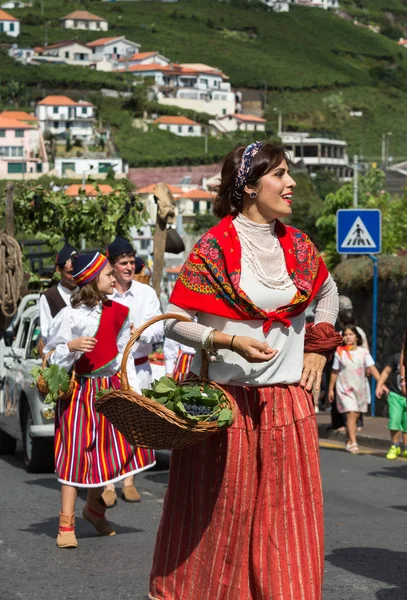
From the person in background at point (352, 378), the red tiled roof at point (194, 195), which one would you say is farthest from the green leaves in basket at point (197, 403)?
the red tiled roof at point (194, 195)

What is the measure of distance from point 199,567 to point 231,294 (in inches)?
40.4

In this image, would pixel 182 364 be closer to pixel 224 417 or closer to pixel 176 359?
pixel 176 359

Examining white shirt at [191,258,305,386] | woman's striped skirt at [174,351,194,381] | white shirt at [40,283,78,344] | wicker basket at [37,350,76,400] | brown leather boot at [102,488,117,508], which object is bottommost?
brown leather boot at [102,488,117,508]

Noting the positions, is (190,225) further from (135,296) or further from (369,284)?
(135,296)

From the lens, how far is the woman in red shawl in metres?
5.22

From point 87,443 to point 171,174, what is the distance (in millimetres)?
164814

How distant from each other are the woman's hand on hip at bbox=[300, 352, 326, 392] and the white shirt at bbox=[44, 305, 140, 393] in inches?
128

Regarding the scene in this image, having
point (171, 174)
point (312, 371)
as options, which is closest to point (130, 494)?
point (312, 371)

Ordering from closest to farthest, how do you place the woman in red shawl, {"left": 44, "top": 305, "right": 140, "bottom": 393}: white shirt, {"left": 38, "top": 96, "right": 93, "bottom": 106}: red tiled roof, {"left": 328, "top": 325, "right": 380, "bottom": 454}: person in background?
1. the woman in red shawl
2. {"left": 44, "top": 305, "right": 140, "bottom": 393}: white shirt
3. {"left": 328, "top": 325, "right": 380, "bottom": 454}: person in background
4. {"left": 38, "top": 96, "right": 93, "bottom": 106}: red tiled roof

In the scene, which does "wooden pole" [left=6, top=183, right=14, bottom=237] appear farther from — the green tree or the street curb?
the street curb

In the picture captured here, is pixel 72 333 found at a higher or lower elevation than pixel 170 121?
lower

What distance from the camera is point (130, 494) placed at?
10.8 metres

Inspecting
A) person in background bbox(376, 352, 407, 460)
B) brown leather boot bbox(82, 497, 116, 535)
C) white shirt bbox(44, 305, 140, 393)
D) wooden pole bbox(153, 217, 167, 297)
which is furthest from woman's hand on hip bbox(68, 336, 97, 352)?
wooden pole bbox(153, 217, 167, 297)

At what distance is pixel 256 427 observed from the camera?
17.5ft
